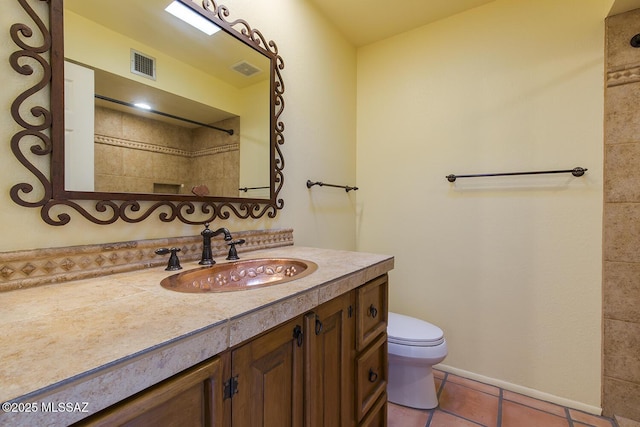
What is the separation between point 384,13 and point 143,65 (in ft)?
5.18

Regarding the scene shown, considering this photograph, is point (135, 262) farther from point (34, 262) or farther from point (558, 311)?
point (558, 311)

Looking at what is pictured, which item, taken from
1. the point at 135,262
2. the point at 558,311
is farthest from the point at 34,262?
the point at 558,311

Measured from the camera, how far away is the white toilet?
60.4 inches

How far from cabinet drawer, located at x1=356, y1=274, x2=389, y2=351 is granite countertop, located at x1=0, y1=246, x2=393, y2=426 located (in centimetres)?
25

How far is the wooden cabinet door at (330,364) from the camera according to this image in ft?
2.77

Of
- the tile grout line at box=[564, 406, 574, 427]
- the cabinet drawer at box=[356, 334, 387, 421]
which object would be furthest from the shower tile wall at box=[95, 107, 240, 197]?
the tile grout line at box=[564, 406, 574, 427]

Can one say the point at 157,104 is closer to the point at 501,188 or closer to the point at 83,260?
the point at 83,260

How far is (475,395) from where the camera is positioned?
1.72 meters

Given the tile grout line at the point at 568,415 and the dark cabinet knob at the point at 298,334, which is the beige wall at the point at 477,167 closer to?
the tile grout line at the point at 568,415

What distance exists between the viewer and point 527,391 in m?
1.70

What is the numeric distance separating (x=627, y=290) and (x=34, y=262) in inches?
97.2

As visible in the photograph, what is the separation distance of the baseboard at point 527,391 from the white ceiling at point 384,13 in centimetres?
237

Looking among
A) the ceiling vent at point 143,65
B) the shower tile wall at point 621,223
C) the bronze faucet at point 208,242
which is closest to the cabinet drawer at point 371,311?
the bronze faucet at point 208,242

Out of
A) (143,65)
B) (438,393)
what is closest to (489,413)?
(438,393)
